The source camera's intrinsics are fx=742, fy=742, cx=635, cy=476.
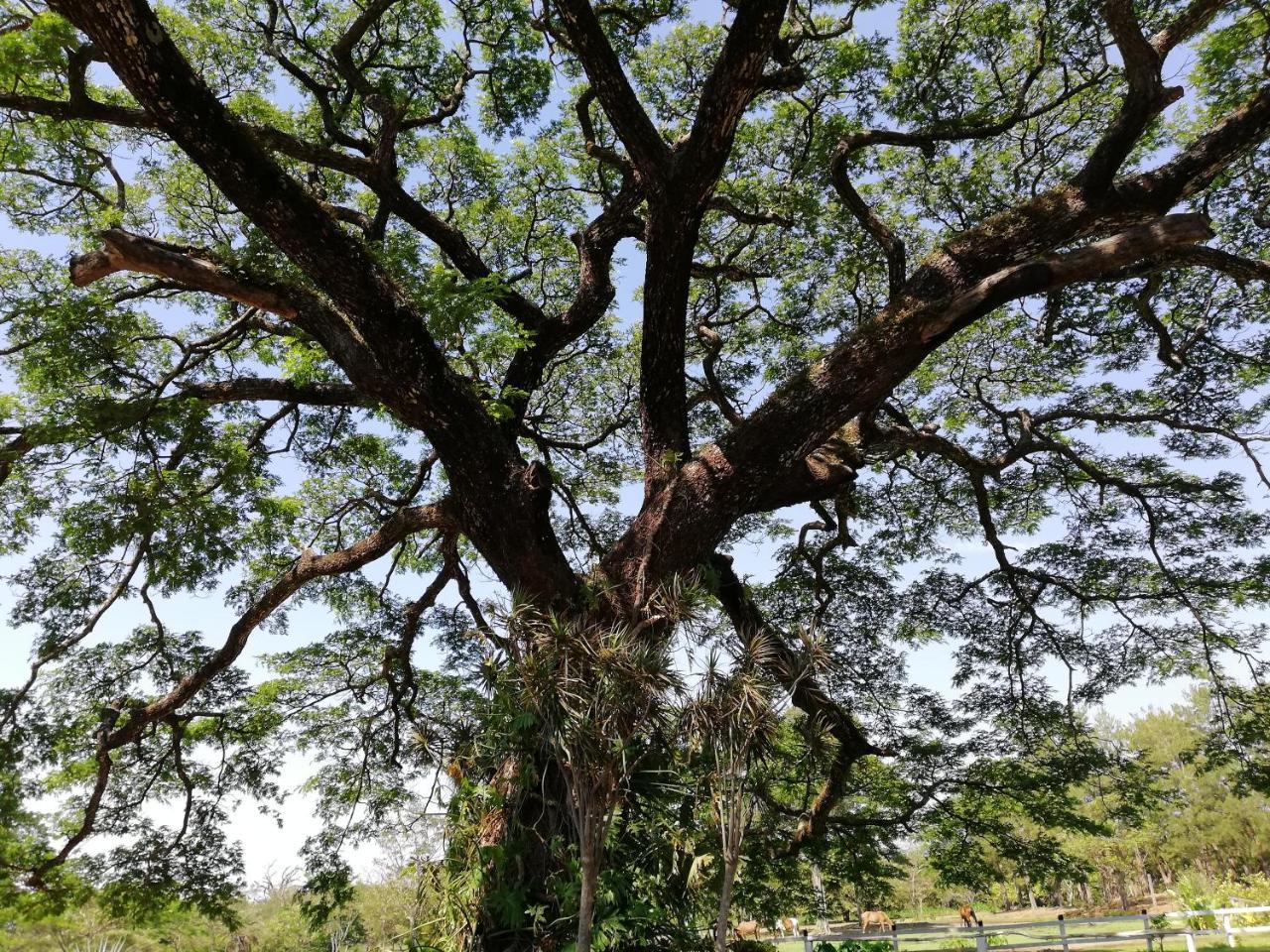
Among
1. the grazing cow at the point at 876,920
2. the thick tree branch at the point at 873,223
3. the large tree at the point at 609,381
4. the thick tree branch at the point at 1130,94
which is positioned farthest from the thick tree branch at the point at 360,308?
the grazing cow at the point at 876,920

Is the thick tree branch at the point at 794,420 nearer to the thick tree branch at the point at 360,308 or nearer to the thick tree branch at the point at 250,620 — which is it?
the thick tree branch at the point at 360,308

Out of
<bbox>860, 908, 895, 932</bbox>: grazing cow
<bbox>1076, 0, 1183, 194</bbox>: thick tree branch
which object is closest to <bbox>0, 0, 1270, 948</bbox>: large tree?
<bbox>1076, 0, 1183, 194</bbox>: thick tree branch

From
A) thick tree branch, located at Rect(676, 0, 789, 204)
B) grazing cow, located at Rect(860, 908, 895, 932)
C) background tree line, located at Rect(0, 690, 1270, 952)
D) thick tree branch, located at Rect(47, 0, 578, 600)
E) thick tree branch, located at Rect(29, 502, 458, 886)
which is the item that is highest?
thick tree branch, located at Rect(676, 0, 789, 204)

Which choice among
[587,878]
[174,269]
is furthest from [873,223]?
[587,878]

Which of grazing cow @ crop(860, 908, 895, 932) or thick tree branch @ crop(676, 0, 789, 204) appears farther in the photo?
grazing cow @ crop(860, 908, 895, 932)

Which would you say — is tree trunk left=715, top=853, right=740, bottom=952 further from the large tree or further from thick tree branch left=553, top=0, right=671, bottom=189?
thick tree branch left=553, top=0, right=671, bottom=189

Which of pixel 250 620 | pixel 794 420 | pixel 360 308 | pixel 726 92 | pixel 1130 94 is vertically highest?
pixel 1130 94

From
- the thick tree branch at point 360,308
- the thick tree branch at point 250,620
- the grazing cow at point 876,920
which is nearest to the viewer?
the thick tree branch at point 360,308

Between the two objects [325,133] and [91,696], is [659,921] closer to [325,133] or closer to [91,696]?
[91,696]

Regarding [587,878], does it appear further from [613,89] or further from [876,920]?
[876,920]

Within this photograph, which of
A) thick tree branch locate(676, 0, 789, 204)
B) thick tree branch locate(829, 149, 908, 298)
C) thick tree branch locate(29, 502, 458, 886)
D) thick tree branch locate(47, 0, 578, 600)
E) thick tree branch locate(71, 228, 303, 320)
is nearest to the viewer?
thick tree branch locate(47, 0, 578, 600)

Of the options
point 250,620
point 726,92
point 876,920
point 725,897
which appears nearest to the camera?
point 725,897

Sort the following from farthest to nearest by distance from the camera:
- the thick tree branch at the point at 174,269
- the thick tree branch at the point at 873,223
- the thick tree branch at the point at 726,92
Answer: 1. the thick tree branch at the point at 873,223
2. the thick tree branch at the point at 726,92
3. the thick tree branch at the point at 174,269

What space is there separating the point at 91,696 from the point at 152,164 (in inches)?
229
